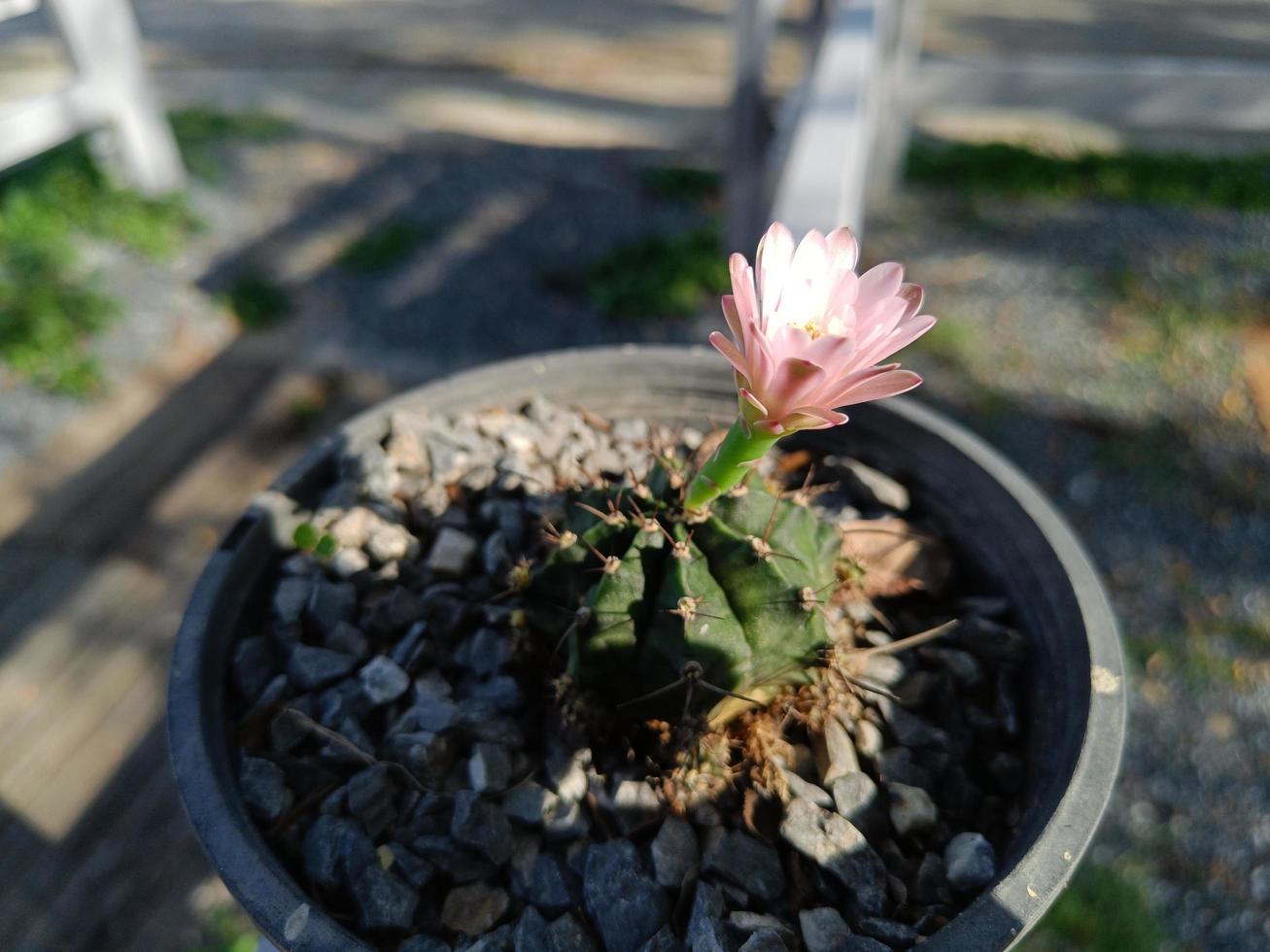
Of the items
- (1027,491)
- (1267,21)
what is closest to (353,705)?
(1027,491)

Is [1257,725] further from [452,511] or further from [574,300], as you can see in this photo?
[574,300]

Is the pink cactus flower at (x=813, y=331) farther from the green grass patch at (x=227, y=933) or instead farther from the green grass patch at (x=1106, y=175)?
the green grass patch at (x=1106, y=175)

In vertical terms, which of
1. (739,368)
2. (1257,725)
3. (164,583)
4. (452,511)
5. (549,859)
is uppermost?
(739,368)

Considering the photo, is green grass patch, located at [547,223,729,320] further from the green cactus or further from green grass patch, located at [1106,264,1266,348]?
the green cactus

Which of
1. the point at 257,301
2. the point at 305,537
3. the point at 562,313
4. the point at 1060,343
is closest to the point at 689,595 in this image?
the point at 305,537

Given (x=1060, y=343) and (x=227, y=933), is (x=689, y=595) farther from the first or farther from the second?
(x=1060, y=343)

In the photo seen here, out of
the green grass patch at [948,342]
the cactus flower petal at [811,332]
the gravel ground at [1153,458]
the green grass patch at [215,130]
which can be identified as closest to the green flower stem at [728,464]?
the cactus flower petal at [811,332]
